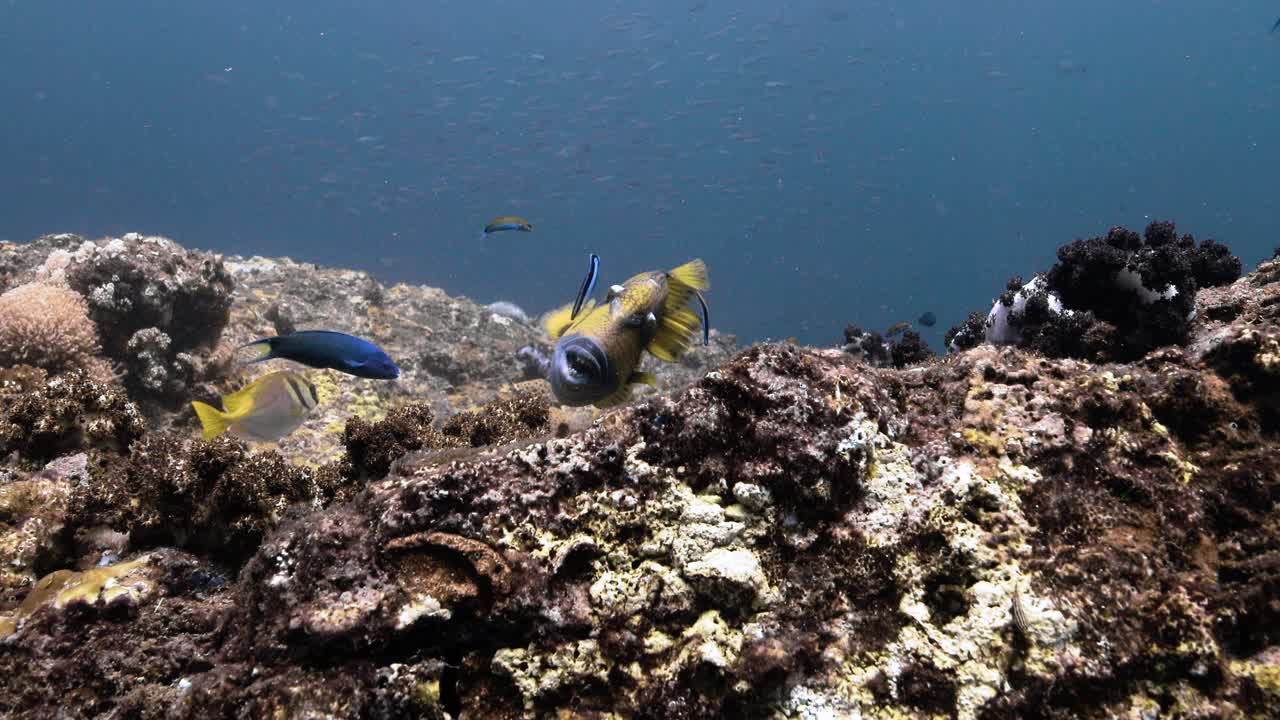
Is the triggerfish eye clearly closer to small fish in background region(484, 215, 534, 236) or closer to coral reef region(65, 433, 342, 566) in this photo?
coral reef region(65, 433, 342, 566)

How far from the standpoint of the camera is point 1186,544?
1.96m

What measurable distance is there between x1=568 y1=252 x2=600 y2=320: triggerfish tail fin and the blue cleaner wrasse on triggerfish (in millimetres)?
1916

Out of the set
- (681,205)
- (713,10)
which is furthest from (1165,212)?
(713,10)

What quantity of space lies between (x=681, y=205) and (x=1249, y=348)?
4063 inches

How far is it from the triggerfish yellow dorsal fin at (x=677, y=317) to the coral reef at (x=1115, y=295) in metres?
2.46

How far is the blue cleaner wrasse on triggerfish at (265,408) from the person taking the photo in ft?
11.7

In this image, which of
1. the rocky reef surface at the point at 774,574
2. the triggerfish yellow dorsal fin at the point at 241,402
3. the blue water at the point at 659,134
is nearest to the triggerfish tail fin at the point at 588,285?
the rocky reef surface at the point at 774,574

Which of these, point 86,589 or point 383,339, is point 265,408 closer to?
point 86,589

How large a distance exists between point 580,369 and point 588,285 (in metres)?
0.92

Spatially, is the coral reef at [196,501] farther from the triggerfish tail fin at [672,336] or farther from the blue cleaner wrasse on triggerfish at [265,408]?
the triggerfish tail fin at [672,336]

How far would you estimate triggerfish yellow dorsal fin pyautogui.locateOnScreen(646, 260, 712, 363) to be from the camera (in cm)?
290

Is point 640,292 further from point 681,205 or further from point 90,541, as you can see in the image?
point 681,205

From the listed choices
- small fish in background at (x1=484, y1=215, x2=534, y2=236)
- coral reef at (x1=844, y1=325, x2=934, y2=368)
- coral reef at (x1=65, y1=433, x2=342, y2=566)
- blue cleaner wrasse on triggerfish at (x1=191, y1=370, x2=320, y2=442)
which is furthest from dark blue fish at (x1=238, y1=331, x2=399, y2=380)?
small fish in background at (x1=484, y1=215, x2=534, y2=236)

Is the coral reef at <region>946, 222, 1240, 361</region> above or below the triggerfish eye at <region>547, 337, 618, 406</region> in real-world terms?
above
